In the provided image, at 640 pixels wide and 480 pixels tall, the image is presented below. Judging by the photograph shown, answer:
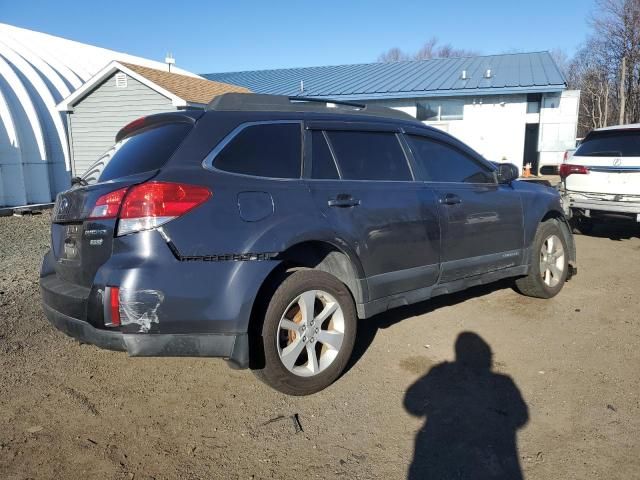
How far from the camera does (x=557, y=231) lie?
5438 mm

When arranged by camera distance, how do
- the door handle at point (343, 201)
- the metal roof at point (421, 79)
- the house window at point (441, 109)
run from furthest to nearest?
the house window at point (441, 109)
the metal roof at point (421, 79)
the door handle at point (343, 201)

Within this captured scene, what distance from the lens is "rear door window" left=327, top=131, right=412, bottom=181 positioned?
3689 millimetres

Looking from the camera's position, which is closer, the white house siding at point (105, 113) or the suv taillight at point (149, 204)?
the suv taillight at point (149, 204)

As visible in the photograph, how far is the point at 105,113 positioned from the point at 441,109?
43.1 feet

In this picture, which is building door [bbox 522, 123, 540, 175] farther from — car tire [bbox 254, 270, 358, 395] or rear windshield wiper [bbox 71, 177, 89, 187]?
rear windshield wiper [bbox 71, 177, 89, 187]

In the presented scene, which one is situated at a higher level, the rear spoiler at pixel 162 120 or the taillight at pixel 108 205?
the rear spoiler at pixel 162 120

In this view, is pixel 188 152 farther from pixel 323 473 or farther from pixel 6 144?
pixel 6 144

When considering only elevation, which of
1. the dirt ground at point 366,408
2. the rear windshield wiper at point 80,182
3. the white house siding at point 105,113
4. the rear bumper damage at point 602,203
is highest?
the white house siding at point 105,113

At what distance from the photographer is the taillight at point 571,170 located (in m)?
8.28

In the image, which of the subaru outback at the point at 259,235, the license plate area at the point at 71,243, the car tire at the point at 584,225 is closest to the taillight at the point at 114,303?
the subaru outback at the point at 259,235

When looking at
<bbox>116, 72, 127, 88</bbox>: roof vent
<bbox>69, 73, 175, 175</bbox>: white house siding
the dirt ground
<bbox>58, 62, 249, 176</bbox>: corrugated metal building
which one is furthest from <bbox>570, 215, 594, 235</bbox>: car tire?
<bbox>116, 72, 127, 88</bbox>: roof vent

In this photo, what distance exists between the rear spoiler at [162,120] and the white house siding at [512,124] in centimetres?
1874

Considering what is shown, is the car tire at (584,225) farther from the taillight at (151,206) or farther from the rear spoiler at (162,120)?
the taillight at (151,206)

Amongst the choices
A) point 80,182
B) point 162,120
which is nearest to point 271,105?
point 162,120
